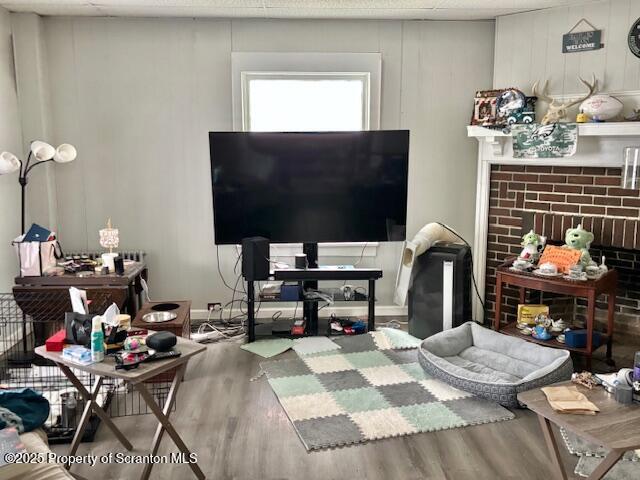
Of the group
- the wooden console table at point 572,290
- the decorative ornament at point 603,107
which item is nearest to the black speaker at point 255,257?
the wooden console table at point 572,290

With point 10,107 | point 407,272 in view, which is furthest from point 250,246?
point 10,107

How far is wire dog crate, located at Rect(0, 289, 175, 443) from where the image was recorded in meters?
3.02

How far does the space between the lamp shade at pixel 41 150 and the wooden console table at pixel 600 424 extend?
3503mm

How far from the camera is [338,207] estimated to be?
14.5ft

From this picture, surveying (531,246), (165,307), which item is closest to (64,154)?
(165,307)

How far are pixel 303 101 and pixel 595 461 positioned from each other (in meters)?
3.21

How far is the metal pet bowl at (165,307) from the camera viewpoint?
395cm

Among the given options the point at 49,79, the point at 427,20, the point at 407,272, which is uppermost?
the point at 427,20

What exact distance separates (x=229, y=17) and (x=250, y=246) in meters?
1.80

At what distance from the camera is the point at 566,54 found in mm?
4238

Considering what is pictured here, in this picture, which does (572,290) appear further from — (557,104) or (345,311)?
(345,311)

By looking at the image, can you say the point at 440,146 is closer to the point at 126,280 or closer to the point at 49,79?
the point at 126,280

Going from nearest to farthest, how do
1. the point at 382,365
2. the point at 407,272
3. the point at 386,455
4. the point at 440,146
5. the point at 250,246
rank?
the point at 386,455, the point at 382,365, the point at 250,246, the point at 407,272, the point at 440,146

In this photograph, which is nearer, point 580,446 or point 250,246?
point 580,446
